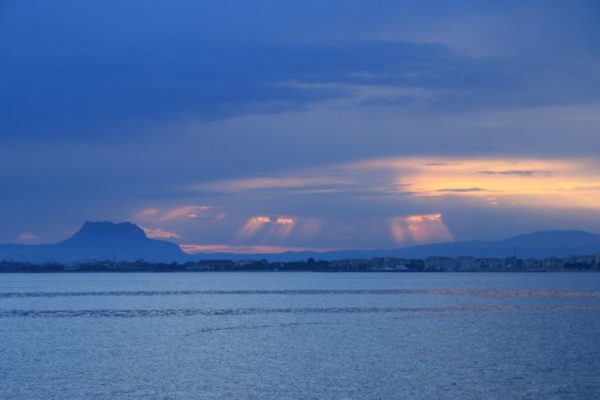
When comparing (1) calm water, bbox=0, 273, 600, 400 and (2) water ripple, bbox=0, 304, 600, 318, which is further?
(2) water ripple, bbox=0, 304, 600, 318

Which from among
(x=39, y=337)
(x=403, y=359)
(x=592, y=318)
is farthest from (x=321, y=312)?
(x=403, y=359)

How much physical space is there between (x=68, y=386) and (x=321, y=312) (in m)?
48.5

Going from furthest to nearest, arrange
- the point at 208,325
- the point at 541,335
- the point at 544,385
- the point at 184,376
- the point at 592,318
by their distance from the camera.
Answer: the point at 592,318
the point at 208,325
the point at 541,335
the point at 184,376
the point at 544,385

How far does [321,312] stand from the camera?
272ft

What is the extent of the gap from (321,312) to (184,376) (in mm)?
45132

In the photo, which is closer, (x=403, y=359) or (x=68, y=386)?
(x=68, y=386)

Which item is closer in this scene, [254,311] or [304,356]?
[304,356]

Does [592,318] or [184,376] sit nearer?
[184,376]

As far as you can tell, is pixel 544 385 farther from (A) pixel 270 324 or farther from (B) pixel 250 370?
(A) pixel 270 324

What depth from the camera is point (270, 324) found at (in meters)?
67.4

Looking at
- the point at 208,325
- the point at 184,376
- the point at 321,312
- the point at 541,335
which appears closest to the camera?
the point at 184,376

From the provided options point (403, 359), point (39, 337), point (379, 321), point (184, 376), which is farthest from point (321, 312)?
point (184, 376)

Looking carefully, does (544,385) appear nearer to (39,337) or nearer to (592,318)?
(39,337)

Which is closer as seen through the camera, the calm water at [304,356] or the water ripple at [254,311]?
the calm water at [304,356]
